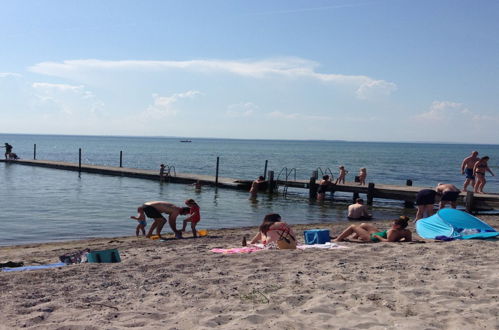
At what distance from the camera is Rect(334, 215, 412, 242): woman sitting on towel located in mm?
11148

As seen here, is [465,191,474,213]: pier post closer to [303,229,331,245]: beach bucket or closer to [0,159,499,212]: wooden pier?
[0,159,499,212]: wooden pier

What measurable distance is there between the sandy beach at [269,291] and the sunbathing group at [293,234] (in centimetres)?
52

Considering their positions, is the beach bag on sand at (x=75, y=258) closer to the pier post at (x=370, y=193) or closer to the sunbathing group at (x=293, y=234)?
the sunbathing group at (x=293, y=234)

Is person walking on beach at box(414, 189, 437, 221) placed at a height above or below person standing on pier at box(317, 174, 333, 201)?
above

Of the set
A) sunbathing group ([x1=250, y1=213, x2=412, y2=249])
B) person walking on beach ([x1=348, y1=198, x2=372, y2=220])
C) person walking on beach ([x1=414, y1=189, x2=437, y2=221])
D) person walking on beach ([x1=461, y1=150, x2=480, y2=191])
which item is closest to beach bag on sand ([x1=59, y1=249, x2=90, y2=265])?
sunbathing group ([x1=250, y1=213, x2=412, y2=249])

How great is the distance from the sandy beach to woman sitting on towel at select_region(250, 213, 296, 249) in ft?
1.44

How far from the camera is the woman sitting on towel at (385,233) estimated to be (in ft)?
36.6

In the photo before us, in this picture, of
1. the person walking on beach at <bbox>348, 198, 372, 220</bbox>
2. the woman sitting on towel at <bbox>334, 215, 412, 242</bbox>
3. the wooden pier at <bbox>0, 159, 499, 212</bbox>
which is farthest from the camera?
the wooden pier at <bbox>0, 159, 499, 212</bbox>

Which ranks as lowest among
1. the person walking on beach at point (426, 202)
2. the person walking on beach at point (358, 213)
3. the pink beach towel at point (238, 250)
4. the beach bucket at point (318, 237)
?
the person walking on beach at point (358, 213)

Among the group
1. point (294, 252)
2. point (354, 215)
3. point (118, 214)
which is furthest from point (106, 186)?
point (294, 252)

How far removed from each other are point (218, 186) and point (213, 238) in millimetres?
18417

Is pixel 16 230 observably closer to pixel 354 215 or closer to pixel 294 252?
pixel 294 252

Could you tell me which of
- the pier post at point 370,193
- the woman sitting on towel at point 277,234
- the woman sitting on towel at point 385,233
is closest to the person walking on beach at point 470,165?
the pier post at point 370,193

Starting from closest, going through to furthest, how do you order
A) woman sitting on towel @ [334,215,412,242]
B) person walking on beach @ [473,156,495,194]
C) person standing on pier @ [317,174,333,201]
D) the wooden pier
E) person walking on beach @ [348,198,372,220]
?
woman sitting on towel @ [334,215,412,242]
person walking on beach @ [348,198,372,220]
person walking on beach @ [473,156,495,194]
the wooden pier
person standing on pier @ [317,174,333,201]
